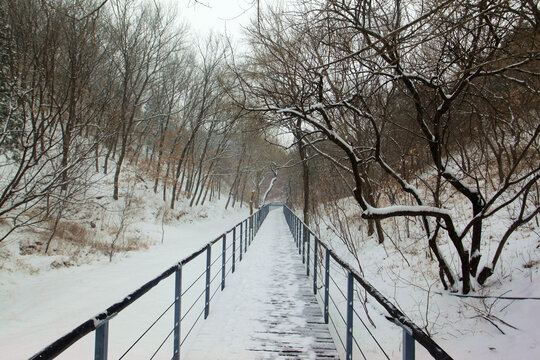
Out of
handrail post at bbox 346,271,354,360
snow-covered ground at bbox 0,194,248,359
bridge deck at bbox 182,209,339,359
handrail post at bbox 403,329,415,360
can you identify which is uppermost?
handrail post at bbox 403,329,415,360

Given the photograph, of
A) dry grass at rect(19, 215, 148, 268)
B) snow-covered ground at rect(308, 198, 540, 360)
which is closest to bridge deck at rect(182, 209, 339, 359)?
snow-covered ground at rect(308, 198, 540, 360)

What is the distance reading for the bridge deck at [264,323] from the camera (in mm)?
3436

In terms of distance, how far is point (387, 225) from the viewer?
12414 millimetres

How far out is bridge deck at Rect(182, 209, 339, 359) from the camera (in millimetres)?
3436

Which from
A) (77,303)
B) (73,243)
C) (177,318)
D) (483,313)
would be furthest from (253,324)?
(73,243)

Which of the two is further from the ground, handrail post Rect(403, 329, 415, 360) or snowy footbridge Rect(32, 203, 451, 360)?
handrail post Rect(403, 329, 415, 360)

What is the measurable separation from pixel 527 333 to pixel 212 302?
167 inches

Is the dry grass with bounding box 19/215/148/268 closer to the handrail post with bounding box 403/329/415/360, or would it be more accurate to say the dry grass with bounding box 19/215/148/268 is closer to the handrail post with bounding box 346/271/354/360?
the handrail post with bounding box 346/271/354/360

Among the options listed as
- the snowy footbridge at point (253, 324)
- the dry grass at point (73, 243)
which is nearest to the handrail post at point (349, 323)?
the snowy footbridge at point (253, 324)

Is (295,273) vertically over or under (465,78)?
under

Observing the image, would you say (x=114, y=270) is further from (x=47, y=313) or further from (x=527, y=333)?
(x=527, y=333)

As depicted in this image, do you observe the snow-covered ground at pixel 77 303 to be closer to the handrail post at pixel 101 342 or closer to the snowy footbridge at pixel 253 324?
the snowy footbridge at pixel 253 324

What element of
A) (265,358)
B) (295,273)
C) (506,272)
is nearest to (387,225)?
(295,273)

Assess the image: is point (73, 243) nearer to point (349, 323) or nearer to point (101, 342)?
point (349, 323)
